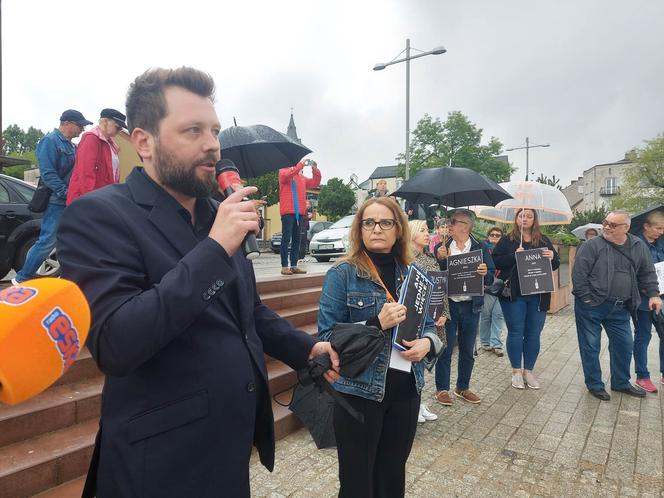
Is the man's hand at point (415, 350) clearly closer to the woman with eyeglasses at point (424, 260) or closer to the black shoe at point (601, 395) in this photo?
the woman with eyeglasses at point (424, 260)

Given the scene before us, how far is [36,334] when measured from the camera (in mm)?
823

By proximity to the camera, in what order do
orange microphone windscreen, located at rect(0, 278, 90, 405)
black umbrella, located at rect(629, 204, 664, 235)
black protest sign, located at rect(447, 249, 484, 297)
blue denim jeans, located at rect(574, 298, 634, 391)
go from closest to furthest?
orange microphone windscreen, located at rect(0, 278, 90, 405)
black protest sign, located at rect(447, 249, 484, 297)
blue denim jeans, located at rect(574, 298, 634, 391)
black umbrella, located at rect(629, 204, 664, 235)

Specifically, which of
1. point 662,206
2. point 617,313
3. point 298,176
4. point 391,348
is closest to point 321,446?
point 391,348

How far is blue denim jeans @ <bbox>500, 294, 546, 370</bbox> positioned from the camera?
5.43 metres

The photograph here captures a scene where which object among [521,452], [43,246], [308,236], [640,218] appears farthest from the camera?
[308,236]

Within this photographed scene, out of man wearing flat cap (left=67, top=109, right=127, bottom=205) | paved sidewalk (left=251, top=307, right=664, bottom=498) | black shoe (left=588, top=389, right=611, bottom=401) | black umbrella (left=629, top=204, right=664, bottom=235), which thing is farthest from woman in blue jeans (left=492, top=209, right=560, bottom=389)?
man wearing flat cap (left=67, top=109, right=127, bottom=205)

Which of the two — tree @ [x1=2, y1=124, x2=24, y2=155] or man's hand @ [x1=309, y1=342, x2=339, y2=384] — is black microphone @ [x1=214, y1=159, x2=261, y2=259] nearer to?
man's hand @ [x1=309, y1=342, x2=339, y2=384]

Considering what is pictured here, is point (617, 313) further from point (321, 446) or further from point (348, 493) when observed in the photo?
point (348, 493)

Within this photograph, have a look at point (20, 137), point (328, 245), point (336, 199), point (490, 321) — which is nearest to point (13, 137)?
point (20, 137)

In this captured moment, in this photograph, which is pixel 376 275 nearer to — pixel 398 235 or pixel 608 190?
pixel 398 235

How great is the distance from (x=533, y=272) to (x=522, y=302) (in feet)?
1.38

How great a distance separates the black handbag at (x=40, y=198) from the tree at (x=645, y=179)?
166 feet

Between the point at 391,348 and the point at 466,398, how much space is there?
3.33 meters

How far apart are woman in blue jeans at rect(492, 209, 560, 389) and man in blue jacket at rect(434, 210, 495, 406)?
48 cm
